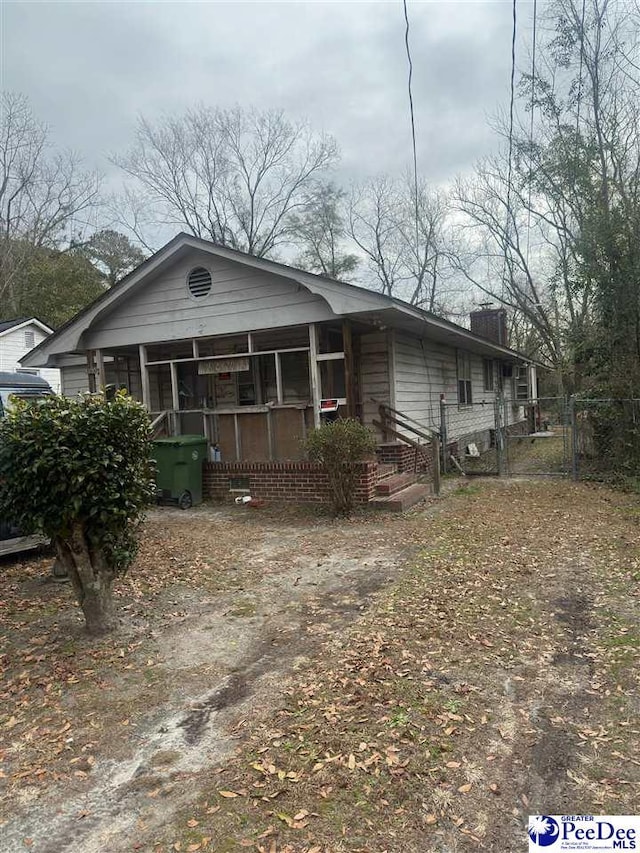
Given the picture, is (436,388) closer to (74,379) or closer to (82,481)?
(74,379)

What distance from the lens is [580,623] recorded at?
441cm

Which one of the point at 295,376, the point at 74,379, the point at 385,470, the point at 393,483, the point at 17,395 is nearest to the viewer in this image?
the point at 17,395

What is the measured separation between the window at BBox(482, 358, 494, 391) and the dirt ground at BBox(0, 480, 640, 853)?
11921 millimetres

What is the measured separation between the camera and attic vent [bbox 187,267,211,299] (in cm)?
1070

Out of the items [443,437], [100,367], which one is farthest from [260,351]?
[443,437]

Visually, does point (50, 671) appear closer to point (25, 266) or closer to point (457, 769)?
point (457, 769)

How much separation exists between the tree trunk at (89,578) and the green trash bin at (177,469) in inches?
224

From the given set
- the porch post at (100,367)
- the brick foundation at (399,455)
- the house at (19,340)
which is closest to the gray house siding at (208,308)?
the porch post at (100,367)

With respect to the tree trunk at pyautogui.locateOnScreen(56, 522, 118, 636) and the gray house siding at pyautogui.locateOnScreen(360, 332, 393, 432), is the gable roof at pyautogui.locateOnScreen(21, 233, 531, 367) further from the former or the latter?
the tree trunk at pyautogui.locateOnScreen(56, 522, 118, 636)

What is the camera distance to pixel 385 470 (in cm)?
1019

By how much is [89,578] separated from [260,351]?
7.61 m

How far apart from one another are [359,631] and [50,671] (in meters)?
2.23

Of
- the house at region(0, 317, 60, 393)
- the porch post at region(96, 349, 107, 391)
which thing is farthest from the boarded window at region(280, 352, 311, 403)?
the house at region(0, 317, 60, 393)

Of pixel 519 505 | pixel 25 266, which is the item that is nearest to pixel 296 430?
pixel 519 505
